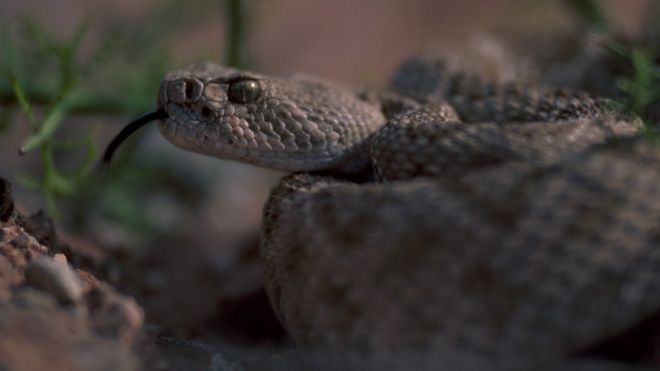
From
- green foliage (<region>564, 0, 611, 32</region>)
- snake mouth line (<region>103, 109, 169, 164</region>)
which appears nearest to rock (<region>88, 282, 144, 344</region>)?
snake mouth line (<region>103, 109, 169, 164</region>)

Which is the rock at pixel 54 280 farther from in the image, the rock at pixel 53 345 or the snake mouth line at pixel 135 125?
the snake mouth line at pixel 135 125

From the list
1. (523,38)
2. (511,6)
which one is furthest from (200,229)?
(511,6)

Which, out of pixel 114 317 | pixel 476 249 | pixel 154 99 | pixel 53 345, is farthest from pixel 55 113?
pixel 476 249

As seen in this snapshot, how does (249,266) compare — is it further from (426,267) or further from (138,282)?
(426,267)

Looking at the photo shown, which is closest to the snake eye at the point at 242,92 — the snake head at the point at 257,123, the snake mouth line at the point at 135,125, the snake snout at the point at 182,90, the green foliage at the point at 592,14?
the snake head at the point at 257,123

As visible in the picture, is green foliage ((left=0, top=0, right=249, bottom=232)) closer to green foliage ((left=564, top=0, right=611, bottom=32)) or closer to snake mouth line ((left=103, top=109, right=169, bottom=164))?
snake mouth line ((left=103, top=109, right=169, bottom=164))
